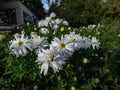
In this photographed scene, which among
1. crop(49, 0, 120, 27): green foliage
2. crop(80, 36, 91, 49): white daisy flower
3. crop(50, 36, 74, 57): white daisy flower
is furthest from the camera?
crop(49, 0, 120, 27): green foliage

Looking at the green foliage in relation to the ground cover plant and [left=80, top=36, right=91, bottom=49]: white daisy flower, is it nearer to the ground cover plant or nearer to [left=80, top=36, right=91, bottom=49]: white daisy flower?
[left=80, top=36, right=91, bottom=49]: white daisy flower

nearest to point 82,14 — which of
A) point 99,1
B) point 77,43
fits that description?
point 99,1

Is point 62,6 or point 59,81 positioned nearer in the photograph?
point 59,81

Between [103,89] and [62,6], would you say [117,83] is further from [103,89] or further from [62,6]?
[62,6]

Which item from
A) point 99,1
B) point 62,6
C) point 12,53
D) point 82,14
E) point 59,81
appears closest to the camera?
point 59,81

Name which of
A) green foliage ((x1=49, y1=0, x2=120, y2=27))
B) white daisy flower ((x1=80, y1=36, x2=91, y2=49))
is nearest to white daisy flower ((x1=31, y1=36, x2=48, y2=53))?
white daisy flower ((x1=80, y1=36, x2=91, y2=49))

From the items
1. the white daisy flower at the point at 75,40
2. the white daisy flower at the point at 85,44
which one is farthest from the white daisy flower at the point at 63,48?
the white daisy flower at the point at 85,44

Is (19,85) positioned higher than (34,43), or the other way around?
(34,43)

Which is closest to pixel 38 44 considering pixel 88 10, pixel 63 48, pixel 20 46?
pixel 20 46
